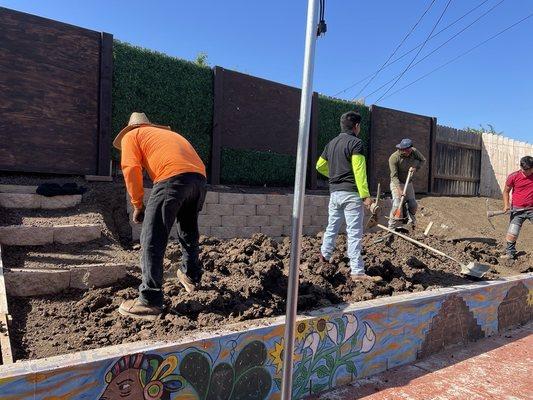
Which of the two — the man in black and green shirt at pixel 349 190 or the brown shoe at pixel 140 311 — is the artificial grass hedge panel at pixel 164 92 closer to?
the man in black and green shirt at pixel 349 190

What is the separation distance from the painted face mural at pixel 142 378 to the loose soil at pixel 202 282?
0.77ft

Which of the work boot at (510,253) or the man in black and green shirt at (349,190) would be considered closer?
the man in black and green shirt at (349,190)

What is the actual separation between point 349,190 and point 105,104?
4.05m

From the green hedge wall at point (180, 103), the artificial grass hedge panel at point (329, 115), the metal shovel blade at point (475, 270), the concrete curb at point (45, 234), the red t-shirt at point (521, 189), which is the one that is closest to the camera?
the concrete curb at point (45, 234)

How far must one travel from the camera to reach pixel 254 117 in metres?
8.12

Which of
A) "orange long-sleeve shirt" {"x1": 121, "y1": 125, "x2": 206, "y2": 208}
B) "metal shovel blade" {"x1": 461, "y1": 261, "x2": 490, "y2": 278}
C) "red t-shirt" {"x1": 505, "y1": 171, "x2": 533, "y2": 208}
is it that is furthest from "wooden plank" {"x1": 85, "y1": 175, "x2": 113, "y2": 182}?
"red t-shirt" {"x1": 505, "y1": 171, "x2": 533, "y2": 208}

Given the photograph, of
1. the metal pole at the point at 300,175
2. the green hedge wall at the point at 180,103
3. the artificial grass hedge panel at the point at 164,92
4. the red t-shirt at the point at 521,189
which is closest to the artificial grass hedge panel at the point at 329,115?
the green hedge wall at the point at 180,103

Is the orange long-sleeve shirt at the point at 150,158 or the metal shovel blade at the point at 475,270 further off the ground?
the orange long-sleeve shirt at the point at 150,158

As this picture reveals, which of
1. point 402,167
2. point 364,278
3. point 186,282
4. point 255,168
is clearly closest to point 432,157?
point 402,167

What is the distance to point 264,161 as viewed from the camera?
8.30 m

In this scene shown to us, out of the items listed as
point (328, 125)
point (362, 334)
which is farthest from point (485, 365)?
point (328, 125)

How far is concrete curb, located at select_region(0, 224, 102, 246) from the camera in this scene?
3863mm

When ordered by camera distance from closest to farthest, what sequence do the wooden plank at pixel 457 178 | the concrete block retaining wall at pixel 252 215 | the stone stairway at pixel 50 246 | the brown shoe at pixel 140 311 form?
the brown shoe at pixel 140 311 < the stone stairway at pixel 50 246 < the concrete block retaining wall at pixel 252 215 < the wooden plank at pixel 457 178

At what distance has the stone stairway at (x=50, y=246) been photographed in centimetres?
327
